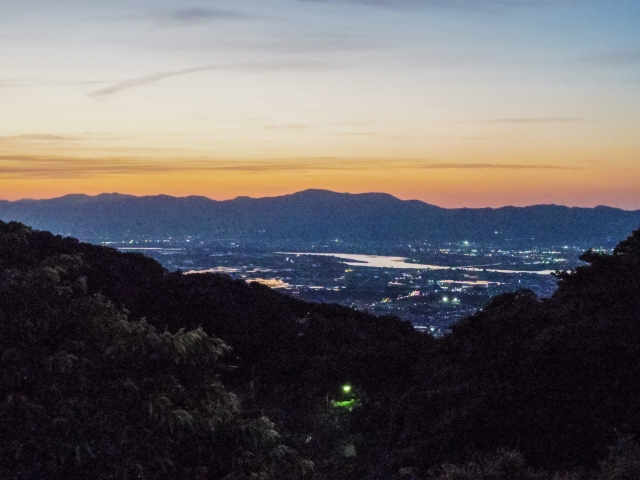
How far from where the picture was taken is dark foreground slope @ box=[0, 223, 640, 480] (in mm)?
8430

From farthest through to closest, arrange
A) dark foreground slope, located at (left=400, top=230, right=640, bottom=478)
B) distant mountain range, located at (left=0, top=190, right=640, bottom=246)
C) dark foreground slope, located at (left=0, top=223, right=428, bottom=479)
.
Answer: distant mountain range, located at (left=0, top=190, right=640, bottom=246)
dark foreground slope, located at (left=400, top=230, right=640, bottom=478)
dark foreground slope, located at (left=0, top=223, right=428, bottom=479)

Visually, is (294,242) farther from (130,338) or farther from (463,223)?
(130,338)

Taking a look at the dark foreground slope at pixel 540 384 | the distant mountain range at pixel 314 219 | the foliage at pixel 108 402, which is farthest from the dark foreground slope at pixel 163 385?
the distant mountain range at pixel 314 219

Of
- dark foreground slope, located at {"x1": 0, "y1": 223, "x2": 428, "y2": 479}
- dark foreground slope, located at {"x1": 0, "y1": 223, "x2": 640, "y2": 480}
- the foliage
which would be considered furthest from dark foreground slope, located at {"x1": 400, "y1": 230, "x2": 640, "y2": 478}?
the foliage

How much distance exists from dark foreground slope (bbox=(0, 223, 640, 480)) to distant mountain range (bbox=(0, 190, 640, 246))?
70.6 metres

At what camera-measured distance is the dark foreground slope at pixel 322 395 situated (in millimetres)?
8430

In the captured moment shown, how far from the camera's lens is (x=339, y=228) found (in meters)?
127

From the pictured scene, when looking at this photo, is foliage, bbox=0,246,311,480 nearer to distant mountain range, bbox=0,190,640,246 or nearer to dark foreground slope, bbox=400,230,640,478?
dark foreground slope, bbox=400,230,640,478

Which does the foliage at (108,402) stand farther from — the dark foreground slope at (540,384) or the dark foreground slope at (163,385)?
the dark foreground slope at (540,384)

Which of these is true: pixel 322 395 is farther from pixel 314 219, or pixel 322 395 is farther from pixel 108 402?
pixel 314 219

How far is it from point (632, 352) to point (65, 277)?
Answer: 9854mm

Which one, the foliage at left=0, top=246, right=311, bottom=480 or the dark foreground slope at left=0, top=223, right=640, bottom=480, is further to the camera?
the dark foreground slope at left=0, top=223, right=640, bottom=480

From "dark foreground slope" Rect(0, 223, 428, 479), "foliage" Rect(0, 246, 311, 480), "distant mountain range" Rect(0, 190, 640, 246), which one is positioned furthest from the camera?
"distant mountain range" Rect(0, 190, 640, 246)

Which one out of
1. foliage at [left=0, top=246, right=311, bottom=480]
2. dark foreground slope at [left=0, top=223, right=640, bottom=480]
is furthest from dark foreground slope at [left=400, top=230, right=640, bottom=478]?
foliage at [left=0, top=246, right=311, bottom=480]
